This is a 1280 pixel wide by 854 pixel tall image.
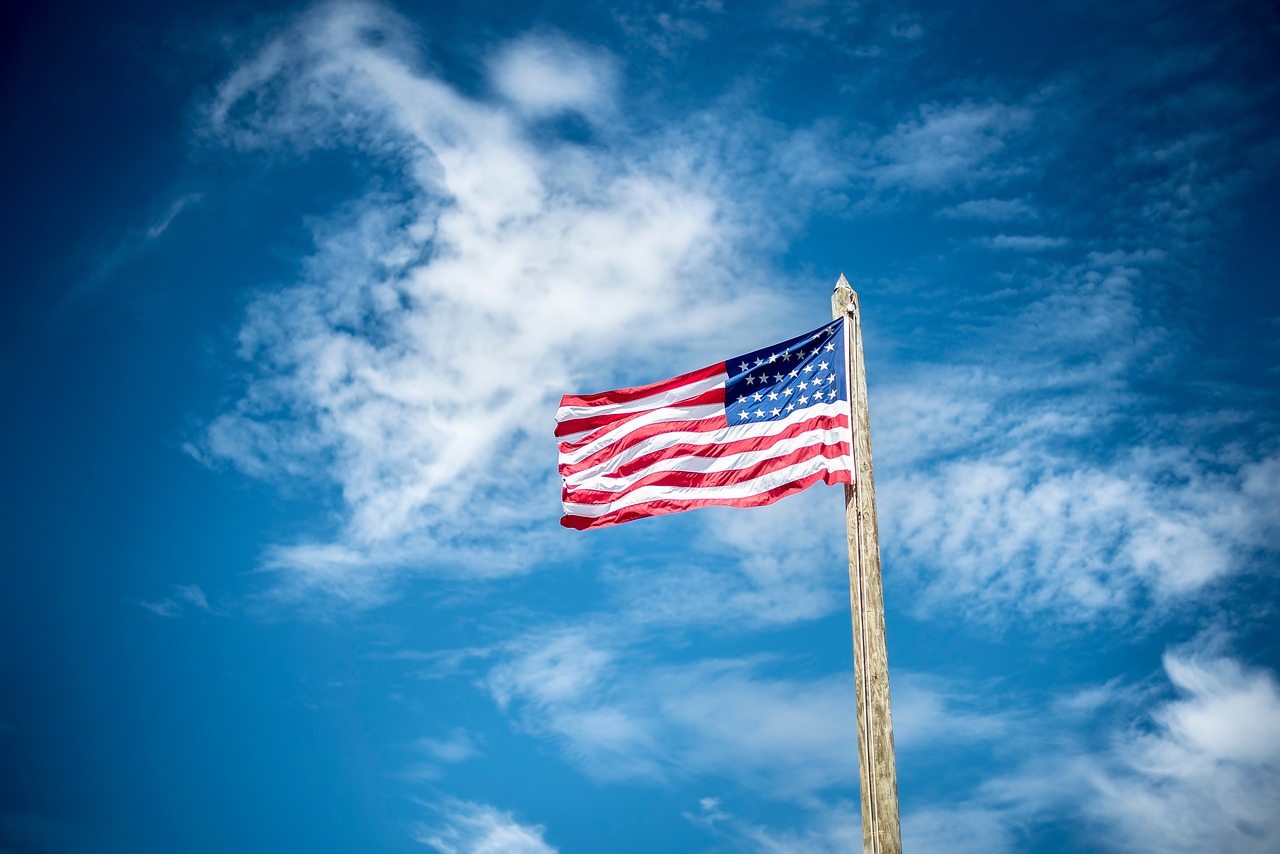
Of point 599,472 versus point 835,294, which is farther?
point 599,472

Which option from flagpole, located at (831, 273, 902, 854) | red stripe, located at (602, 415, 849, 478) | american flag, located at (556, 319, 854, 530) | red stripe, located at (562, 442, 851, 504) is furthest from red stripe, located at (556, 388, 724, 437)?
flagpole, located at (831, 273, 902, 854)

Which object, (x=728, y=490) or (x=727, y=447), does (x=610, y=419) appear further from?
(x=728, y=490)

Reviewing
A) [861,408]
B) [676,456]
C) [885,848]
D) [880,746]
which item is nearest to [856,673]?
[880,746]

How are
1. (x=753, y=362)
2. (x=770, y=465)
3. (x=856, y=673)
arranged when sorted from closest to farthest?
(x=856, y=673) → (x=770, y=465) → (x=753, y=362)

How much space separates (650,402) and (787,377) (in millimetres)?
2006

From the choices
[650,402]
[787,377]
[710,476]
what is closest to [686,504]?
[710,476]

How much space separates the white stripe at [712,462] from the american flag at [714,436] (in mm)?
14

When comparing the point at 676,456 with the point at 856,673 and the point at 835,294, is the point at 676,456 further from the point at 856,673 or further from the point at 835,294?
the point at 856,673

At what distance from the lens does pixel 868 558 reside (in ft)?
31.6

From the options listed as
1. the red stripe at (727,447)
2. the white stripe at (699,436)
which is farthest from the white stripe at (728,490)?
the white stripe at (699,436)

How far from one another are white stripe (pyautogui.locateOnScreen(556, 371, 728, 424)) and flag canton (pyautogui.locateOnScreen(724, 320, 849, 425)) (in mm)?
246

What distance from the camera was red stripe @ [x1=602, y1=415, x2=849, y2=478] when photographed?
36.9 ft

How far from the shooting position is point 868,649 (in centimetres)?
927

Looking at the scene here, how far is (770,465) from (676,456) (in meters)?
1.41
